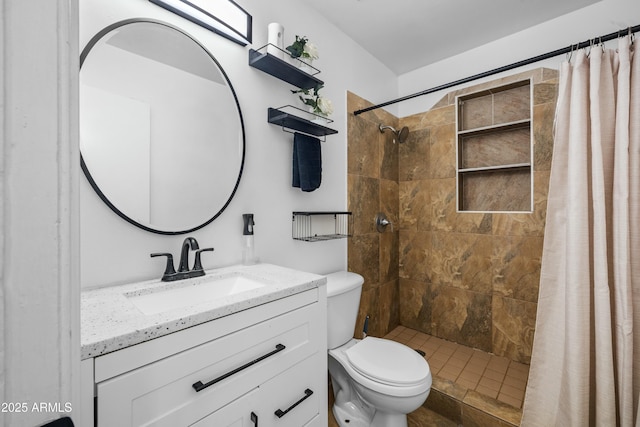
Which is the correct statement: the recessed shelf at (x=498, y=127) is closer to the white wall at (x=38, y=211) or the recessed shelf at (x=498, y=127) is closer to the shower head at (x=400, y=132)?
the shower head at (x=400, y=132)

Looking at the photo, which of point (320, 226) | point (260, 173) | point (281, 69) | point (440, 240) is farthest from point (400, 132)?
point (260, 173)

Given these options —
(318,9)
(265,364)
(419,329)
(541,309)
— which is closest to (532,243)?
(541,309)

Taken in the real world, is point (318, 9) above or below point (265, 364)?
above

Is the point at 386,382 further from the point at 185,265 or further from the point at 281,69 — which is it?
the point at 281,69

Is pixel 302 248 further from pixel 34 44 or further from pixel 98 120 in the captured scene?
pixel 34 44

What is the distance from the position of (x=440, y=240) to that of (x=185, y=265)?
2009 millimetres

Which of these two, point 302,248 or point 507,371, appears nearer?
point 302,248

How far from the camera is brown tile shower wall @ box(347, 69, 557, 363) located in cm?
195

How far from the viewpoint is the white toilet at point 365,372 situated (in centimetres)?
126

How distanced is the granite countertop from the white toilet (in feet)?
1.80

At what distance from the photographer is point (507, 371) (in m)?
1.88

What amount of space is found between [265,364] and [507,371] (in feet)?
6.12

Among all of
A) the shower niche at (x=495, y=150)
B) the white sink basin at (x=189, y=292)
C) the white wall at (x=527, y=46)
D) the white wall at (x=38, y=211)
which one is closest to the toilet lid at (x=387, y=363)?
the white sink basin at (x=189, y=292)

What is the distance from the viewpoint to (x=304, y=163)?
Result: 1.58 meters
